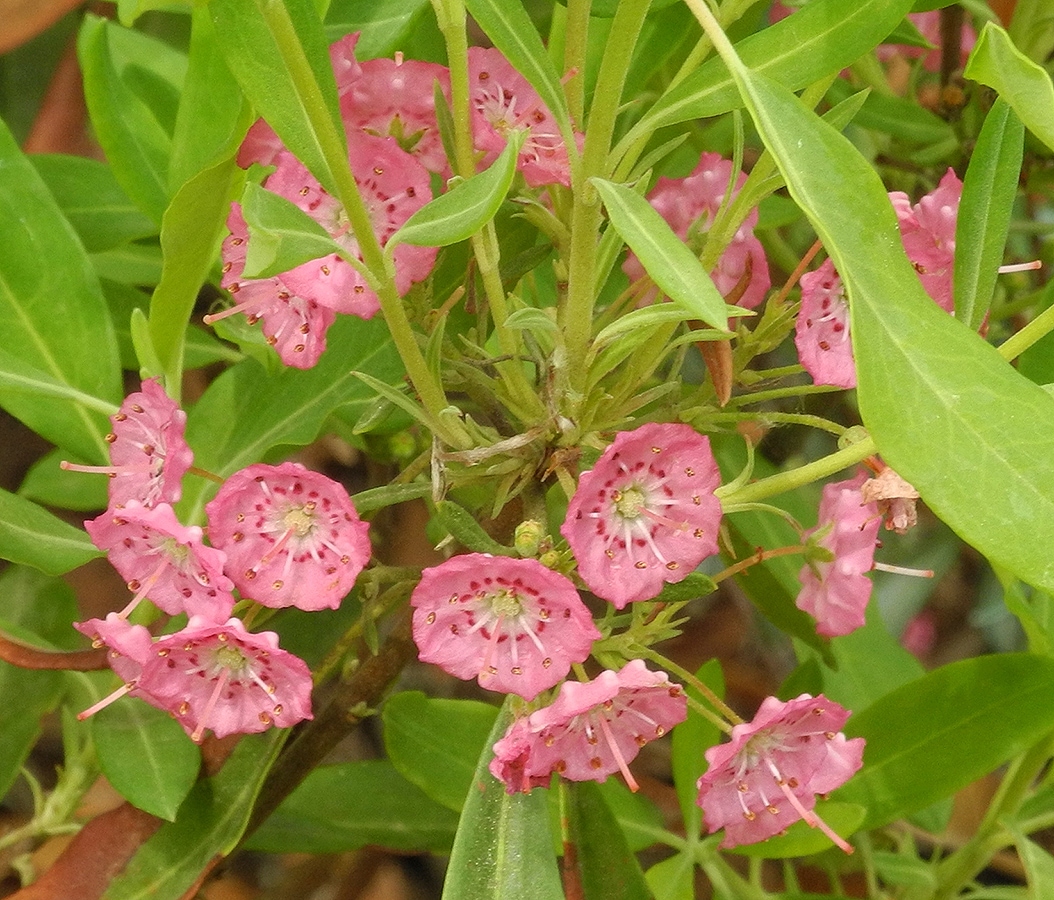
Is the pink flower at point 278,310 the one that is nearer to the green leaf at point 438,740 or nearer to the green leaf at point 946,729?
the green leaf at point 438,740

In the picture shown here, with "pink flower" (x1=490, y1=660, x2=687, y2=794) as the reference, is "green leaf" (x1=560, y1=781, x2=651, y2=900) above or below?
below

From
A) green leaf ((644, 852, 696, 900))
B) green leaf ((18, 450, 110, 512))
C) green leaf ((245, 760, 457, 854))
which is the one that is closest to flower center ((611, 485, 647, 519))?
green leaf ((644, 852, 696, 900))

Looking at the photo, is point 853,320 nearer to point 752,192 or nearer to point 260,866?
point 752,192

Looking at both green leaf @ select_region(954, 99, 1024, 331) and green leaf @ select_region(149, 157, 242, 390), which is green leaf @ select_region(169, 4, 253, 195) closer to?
green leaf @ select_region(149, 157, 242, 390)

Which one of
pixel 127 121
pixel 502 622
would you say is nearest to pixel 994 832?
pixel 502 622

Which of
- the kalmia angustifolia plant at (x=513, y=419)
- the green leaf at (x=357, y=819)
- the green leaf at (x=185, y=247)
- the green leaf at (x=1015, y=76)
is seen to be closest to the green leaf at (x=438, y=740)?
the kalmia angustifolia plant at (x=513, y=419)

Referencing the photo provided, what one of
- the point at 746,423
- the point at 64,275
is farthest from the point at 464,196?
the point at 64,275

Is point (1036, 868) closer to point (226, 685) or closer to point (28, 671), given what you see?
point (226, 685)
